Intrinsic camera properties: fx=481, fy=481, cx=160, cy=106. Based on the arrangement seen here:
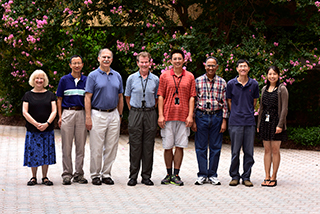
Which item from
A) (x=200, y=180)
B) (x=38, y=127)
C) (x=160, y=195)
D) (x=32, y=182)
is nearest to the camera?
(x=160, y=195)

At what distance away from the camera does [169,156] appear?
296 inches

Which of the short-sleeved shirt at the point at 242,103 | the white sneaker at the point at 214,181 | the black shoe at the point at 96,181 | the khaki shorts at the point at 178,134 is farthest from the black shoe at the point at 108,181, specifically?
the short-sleeved shirt at the point at 242,103

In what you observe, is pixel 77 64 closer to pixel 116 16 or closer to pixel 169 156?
pixel 169 156

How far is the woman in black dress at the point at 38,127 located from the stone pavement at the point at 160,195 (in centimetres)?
39

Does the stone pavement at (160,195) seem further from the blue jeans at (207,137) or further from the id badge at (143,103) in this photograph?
the id badge at (143,103)

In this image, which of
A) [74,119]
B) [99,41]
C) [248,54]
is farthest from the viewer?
[99,41]

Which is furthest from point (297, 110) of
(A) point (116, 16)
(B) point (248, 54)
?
(A) point (116, 16)

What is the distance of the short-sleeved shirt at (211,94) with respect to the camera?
748 centimetres

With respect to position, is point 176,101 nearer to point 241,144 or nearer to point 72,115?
point 241,144

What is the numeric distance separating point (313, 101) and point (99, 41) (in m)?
6.45

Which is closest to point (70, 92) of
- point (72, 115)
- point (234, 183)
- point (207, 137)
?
point (72, 115)

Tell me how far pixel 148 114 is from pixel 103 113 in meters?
0.69

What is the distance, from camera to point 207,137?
298 inches

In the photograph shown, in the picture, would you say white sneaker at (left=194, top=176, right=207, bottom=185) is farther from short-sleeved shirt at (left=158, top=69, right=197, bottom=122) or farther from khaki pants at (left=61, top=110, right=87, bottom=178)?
khaki pants at (left=61, top=110, right=87, bottom=178)
